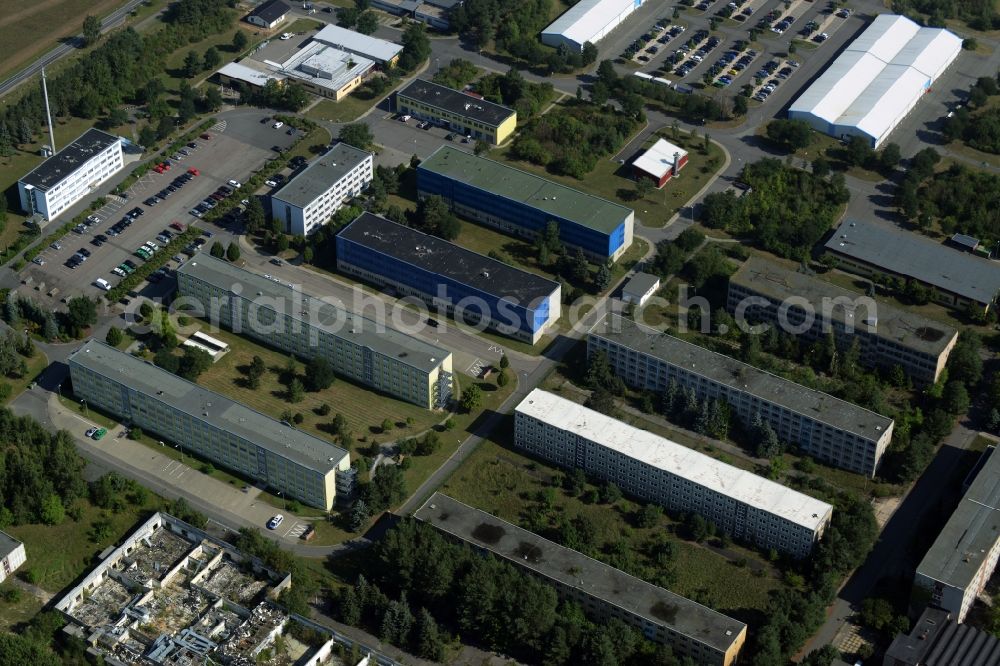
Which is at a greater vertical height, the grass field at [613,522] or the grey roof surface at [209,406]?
the grey roof surface at [209,406]

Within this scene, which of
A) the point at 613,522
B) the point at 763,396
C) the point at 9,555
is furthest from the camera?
the point at 763,396

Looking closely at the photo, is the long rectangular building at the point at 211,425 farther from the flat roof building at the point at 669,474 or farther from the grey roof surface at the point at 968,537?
the grey roof surface at the point at 968,537

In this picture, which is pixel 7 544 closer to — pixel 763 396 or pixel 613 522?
pixel 613 522

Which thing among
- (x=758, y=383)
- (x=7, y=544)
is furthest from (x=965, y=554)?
(x=7, y=544)

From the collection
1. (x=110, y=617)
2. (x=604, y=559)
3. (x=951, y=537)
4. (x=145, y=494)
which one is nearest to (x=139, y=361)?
(x=145, y=494)

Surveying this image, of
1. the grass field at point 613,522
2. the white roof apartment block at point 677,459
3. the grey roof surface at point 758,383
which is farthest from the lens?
the grey roof surface at point 758,383

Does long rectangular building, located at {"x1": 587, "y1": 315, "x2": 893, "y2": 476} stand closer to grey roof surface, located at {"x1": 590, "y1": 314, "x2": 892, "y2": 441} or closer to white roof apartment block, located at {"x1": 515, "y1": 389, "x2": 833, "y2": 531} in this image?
grey roof surface, located at {"x1": 590, "y1": 314, "x2": 892, "y2": 441}

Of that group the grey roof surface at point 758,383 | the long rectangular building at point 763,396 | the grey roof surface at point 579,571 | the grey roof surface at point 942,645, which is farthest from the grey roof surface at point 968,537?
the grey roof surface at point 579,571
